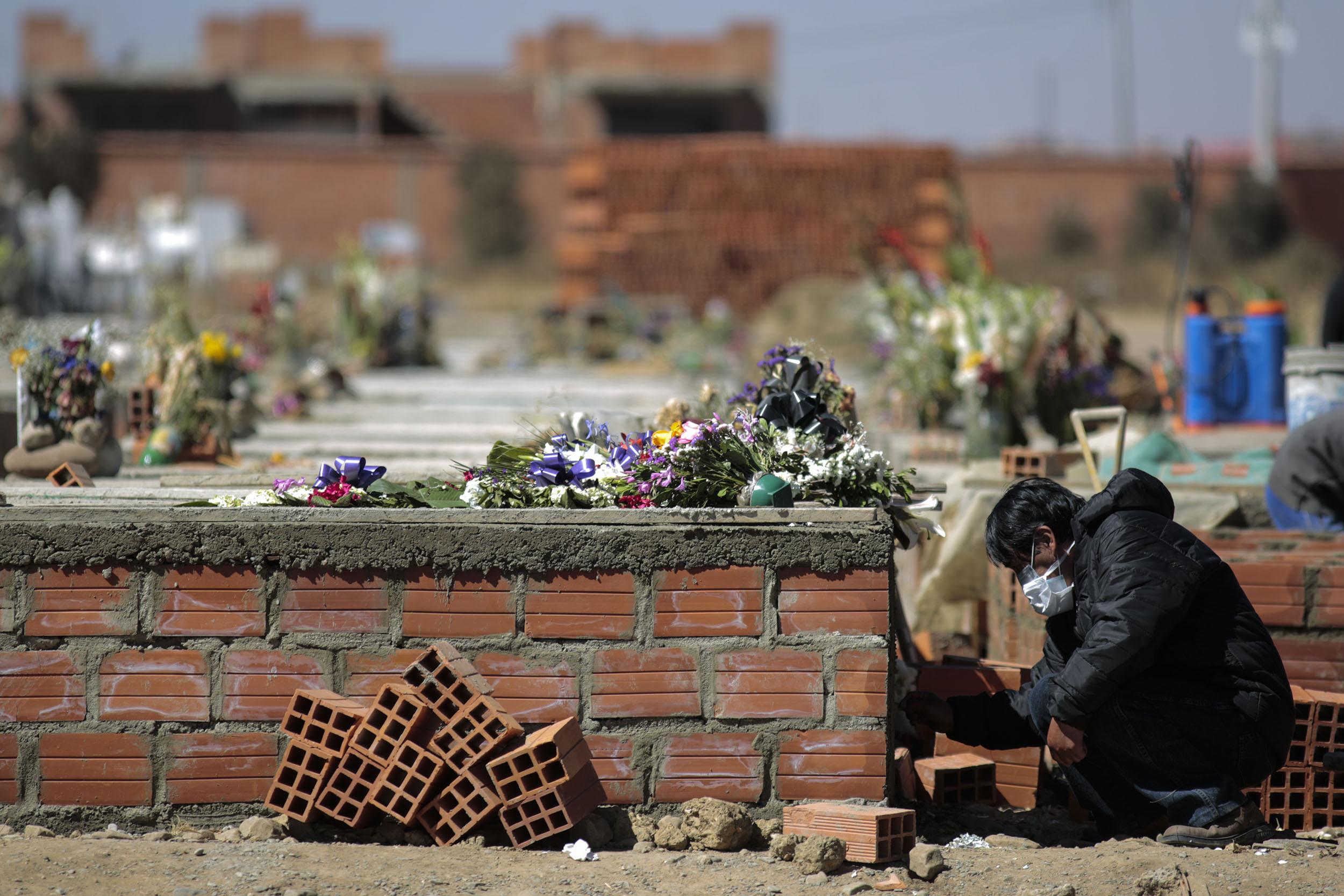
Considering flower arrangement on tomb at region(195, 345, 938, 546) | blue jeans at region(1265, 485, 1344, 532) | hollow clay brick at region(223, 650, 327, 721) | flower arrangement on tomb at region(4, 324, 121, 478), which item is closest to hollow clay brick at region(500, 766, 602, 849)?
hollow clay brick at region(223, 650, 327, 721)

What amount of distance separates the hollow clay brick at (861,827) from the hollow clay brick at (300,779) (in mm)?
1158

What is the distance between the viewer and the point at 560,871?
300 centimetres

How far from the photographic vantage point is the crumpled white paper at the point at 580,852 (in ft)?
10.1

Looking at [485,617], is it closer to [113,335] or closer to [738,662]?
[738,662]

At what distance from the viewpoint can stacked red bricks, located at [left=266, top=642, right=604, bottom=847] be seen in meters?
3.09

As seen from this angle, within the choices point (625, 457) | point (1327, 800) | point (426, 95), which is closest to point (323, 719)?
point (625, 457)

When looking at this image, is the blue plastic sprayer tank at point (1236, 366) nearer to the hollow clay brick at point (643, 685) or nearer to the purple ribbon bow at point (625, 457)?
the purple ribbon bow at point (625, 457)

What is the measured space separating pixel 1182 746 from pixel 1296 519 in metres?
2.10

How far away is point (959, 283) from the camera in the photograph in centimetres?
804

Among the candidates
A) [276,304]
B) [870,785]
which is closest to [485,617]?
[870,785]

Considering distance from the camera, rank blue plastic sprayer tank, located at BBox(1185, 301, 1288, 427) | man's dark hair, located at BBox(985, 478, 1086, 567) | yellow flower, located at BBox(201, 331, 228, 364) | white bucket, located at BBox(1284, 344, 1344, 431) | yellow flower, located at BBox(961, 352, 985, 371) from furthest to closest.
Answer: blue plastic sprayer tank, located at BBox(1185, 301, 1288, 427) → yellow flower, located at BBox(961, 352, 985, 371) → yellow flower, located at BBox(201, 331, 228, 364) → white bucket, located at BBox(1284, 344, 1344, 431) → man's dark hair, located at BBox(985, 478, 1086, 567)

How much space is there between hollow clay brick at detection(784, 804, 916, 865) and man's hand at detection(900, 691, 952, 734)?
1.35ft

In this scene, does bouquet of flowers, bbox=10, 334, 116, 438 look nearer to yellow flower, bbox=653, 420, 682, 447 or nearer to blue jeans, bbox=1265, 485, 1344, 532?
yellow flower, bbox=653, 420, 682, 447

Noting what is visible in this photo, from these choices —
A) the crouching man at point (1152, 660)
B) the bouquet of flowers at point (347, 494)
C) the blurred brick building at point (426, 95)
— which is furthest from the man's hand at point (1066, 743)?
the blurred brick building at point (426, 95)
